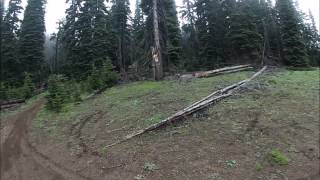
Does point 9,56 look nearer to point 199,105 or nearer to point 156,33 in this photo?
point 156,33

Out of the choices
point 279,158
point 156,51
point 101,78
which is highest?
point 156,51

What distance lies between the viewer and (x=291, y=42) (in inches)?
1693

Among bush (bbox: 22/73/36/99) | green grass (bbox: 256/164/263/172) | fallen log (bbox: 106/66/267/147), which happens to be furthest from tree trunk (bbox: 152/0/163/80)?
green grass (bbox: 256/164/263/172)

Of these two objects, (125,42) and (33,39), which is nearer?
(33,39)

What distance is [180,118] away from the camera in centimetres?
1706

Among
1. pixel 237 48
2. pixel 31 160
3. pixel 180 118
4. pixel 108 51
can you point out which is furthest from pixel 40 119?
pixel 237 48

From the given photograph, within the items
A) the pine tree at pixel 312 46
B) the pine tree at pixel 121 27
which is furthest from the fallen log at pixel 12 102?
the pine tree at pixel 312 46

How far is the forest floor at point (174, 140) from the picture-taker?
1238 centimetres

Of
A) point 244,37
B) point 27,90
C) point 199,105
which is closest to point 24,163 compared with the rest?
point 199,105

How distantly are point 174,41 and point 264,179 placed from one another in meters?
31.0

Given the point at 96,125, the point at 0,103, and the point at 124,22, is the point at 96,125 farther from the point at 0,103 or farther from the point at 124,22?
the point at 124,22

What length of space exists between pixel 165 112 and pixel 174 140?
149 inches

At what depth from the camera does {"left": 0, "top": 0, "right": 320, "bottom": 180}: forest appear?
42.2 feet

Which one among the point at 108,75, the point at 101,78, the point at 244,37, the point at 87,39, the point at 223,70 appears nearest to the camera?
the point at 101,78
